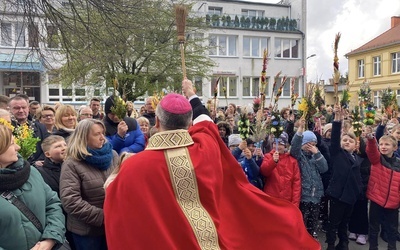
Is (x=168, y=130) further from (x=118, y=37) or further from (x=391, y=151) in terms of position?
(x=118, y=37)

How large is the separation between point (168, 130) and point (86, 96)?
21836 millimetres

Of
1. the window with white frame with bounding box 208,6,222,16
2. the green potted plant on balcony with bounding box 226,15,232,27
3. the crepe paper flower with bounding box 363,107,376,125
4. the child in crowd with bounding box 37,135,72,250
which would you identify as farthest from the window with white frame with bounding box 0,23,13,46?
the window with white frame with bounding box 208,6,222,16

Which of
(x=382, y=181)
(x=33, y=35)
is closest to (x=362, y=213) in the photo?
(x=382, y=181)

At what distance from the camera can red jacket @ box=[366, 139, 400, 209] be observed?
569cm

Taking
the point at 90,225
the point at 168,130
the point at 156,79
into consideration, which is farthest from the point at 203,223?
the point at 156,79

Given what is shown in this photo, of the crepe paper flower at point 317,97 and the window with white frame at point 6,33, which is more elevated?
the window with white frame at point 6,33

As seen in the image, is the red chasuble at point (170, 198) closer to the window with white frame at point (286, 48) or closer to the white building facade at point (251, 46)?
the white building facade at point (251, 46)

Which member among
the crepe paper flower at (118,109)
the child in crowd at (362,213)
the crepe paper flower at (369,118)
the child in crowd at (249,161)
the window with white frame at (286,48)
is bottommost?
the child in crowd at (362,213)

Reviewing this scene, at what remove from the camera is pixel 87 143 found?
3949 millimetres

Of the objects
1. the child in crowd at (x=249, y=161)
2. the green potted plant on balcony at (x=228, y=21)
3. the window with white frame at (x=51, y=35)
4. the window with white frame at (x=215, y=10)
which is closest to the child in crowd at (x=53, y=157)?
the child in crowd at (x=249, y=161)

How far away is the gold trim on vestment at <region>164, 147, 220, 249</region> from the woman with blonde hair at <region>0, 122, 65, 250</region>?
107 centimetres

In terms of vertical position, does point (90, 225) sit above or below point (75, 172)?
below

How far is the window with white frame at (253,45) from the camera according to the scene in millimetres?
38312

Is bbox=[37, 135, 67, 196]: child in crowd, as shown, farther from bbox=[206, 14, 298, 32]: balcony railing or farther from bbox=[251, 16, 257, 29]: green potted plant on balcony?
bbox=[251, 16, 257, 29]: green potted plant on balcony
